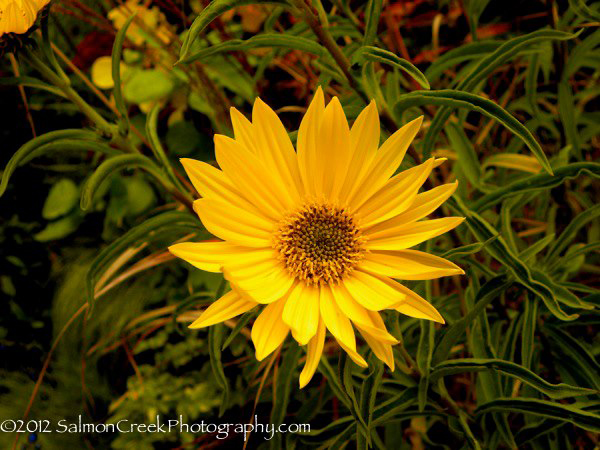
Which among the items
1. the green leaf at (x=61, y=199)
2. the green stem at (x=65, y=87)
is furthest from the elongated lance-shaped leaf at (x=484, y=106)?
the green leaf at (x=61, y=199)

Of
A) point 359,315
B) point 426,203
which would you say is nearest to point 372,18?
point 426,203

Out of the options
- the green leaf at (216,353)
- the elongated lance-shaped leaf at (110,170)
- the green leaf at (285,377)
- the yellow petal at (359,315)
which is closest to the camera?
the yellow petal at (359,315)

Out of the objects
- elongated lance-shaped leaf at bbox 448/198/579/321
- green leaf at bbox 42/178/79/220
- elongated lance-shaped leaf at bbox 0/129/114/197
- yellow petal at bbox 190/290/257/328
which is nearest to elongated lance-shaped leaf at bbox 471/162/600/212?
elongated lance-shaped leaf at bbox 448/198/579/321

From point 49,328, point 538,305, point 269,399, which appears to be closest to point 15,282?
point 49,328

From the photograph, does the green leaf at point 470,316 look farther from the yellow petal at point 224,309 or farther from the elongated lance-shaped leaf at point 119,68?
the elongated lance-shaped leaf at point 119,68

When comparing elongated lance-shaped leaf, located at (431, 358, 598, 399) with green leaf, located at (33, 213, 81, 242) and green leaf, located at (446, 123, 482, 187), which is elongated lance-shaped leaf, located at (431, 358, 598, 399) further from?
green leaf, located at (33, 213, 81, 242)

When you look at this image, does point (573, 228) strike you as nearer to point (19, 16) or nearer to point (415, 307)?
point (415, 307)
